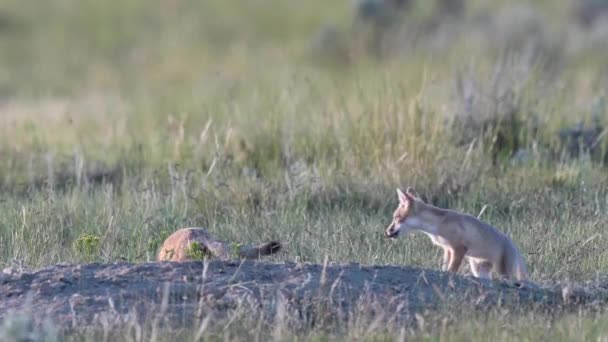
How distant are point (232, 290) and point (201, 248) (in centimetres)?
119

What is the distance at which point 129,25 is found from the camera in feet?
94.2

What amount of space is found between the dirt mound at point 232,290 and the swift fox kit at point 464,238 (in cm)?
56

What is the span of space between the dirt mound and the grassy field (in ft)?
1.10

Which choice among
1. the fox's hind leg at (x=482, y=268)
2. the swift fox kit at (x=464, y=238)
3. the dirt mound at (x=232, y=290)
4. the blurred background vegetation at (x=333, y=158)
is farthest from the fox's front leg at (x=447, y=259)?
the dirt mound at (x=232, y=290)

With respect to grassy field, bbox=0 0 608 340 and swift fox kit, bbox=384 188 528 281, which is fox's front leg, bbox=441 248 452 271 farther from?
grassy field, bbox=0 0 608 340

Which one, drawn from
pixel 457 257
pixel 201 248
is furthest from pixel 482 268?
pixel 201 248

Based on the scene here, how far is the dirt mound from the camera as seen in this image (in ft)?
20.1

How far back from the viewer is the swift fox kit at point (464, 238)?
23.9 ft

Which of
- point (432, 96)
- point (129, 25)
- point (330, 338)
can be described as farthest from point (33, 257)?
point (129, 25)

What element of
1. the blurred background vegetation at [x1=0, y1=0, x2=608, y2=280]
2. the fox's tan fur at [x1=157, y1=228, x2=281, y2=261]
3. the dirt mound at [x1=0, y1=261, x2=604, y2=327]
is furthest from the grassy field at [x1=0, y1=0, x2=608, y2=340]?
the fox's tan fur at [x1=157, y1=228, x2=281, y2=261]

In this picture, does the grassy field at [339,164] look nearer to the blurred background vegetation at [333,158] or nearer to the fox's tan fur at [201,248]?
the blurred background vegetation at [333,158]

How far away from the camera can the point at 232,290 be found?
637 cm

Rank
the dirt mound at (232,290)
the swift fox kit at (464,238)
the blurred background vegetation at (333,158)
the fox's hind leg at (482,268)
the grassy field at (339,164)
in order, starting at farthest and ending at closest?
the blurred background vegetation at (333,158) → the grassy field at (339,164) → the fox's hind leg at (482,268) → the swift fox kit at (464,238) → the dirt mound at (232,290)

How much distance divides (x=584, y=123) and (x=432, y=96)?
1.82 m
